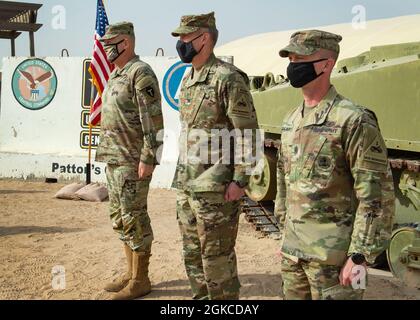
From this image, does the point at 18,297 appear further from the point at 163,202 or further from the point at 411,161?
the point at 163,202

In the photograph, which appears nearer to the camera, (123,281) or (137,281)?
(137,281)

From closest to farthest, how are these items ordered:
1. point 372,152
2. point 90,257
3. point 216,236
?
1. point 372,152
2. point 216,236
3. point 90,257

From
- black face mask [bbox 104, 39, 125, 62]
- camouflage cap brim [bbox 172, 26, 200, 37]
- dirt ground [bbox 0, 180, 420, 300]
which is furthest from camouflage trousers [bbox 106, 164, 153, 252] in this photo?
camouflage cap brim [bbox 172, 26, 200, 37]

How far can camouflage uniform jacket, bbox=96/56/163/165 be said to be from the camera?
3998 millimetres

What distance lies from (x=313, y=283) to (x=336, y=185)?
1.59 feet

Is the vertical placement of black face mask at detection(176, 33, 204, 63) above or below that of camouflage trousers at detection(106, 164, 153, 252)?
above

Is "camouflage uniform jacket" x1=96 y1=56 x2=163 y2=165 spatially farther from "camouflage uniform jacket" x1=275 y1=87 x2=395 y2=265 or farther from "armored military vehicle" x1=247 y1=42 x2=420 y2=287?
"armored military vehicle" x1=247 y1=42 x2=420 y2=287

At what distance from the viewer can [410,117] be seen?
16.3 feet

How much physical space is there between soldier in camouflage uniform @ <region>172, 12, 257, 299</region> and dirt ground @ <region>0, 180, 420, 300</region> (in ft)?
3.80

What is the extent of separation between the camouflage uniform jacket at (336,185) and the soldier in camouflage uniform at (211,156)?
2.25ft

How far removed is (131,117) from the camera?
13.5 ft

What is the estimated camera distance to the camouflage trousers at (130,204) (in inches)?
160

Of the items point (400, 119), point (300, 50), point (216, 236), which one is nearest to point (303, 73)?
point (300, 50)

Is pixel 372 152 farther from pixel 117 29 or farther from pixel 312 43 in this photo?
pixel 117 29
